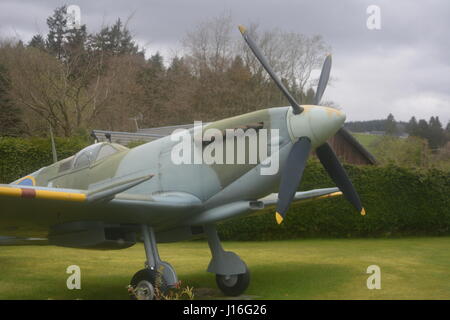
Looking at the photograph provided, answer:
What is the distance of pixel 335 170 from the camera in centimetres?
726

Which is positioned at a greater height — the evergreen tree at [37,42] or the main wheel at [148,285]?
the evergreen tree at [37,42]

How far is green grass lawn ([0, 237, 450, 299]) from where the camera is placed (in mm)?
7617

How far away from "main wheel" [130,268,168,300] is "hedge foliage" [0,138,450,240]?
8895 millimetres

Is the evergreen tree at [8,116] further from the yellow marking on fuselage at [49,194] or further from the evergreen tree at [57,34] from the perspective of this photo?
the yellow marking on fuselage at [49,194]

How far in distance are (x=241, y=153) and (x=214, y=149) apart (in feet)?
1.22

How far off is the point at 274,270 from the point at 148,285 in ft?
11.3

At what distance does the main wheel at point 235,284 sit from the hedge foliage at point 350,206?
24.9ft

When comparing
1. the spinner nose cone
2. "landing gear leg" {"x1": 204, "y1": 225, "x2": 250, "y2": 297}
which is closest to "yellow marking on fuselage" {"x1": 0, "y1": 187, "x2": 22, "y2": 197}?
"landing gear leg" {"x1": 204, "y1": 225, "x2": 250, "y2": 297}

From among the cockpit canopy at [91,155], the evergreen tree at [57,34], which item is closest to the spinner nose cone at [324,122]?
the cockpit canopy at [91,155]

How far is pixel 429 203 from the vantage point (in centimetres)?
1716

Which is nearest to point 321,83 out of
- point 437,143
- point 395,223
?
point 395,223

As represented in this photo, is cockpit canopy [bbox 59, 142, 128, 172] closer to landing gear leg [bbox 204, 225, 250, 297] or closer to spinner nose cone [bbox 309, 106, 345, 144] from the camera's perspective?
landing gear leg [bbox 204, 225, 250, 297]

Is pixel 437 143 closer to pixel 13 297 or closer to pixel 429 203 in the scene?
pixel 429 203

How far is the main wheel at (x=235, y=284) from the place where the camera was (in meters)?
7.71
